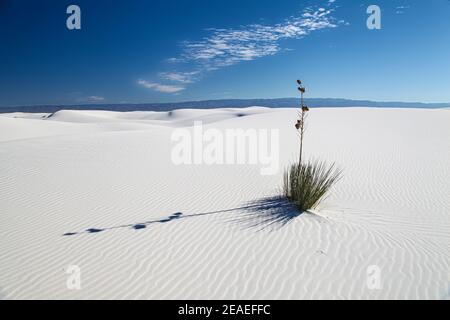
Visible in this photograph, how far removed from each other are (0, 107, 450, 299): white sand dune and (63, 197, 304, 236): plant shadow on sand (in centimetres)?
4

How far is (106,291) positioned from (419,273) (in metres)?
4.20

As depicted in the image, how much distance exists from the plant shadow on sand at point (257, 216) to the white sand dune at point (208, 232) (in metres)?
0.04

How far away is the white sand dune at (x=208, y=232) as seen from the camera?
3.93 m

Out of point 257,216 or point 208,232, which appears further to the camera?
point 257,216

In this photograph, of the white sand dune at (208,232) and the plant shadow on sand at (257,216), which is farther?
the plant shadow on sand at (257,216)

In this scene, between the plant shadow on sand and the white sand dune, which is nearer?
the white sand dune

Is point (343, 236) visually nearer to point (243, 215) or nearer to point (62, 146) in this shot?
point (243, 215)

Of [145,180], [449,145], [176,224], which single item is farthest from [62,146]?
[449,145]

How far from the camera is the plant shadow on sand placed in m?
5.57

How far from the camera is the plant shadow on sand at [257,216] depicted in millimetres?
5570

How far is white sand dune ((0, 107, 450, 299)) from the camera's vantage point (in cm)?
393

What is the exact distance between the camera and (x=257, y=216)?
6086mm

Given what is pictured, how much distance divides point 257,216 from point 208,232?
1.18m

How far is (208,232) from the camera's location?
17.7 feet
